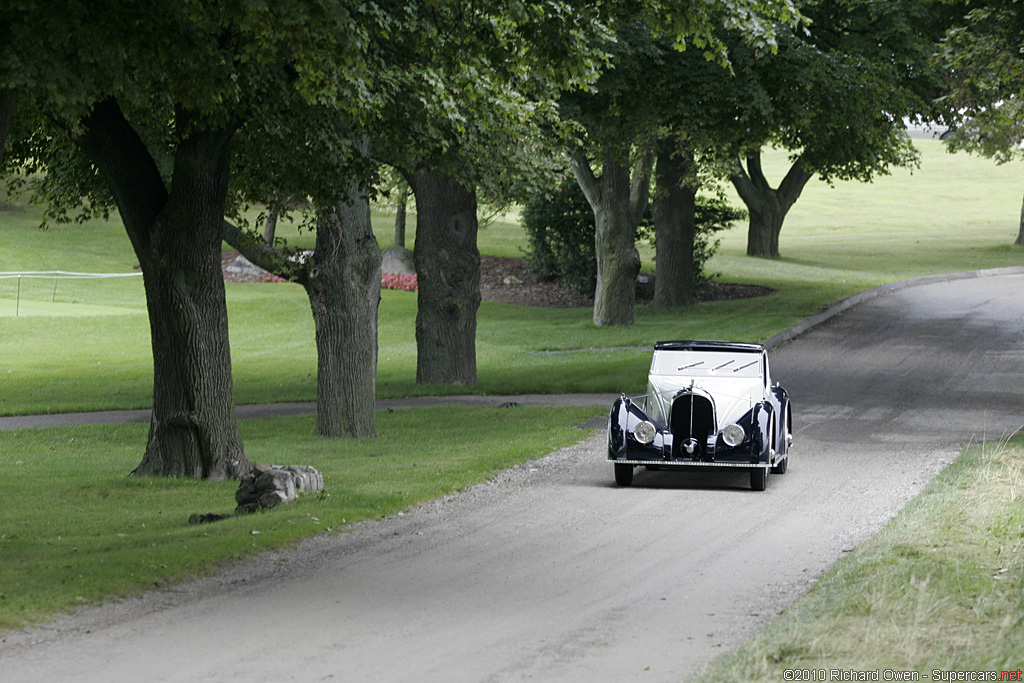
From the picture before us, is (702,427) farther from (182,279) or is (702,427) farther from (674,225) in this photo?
(674,225)

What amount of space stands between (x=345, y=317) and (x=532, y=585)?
32.0 feet

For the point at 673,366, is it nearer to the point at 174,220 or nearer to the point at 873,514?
the point at 873,514

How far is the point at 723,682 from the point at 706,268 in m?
41.9

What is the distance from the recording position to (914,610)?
7.25 m

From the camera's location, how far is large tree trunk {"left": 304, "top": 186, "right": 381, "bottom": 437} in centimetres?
1733

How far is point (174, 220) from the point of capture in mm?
13648

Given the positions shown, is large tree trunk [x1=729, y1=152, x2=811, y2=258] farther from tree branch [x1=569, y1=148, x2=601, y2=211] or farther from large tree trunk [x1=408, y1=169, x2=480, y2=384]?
large tree trunk [x1=408, y1=169, x2=480, y2=384]

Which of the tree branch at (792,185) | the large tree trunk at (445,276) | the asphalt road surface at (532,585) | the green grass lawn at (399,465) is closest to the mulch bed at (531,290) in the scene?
the green grass lawn at (399,465)

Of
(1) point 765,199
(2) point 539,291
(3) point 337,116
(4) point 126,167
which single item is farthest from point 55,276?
(3) point 337,116

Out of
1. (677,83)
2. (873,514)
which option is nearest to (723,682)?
(873,514)

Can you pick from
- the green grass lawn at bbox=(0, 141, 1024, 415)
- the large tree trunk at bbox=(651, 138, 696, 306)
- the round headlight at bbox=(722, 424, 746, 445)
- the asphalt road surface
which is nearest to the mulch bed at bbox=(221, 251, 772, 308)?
the green grass lawn at bbox=(0, 141, 1024, 415)

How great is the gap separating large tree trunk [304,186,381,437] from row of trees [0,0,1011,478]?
35mm

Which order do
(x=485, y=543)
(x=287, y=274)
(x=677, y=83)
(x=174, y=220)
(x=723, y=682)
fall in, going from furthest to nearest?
1. (x=677, y=83)
2. (x=287, y=274)
3. (x=174, y=220)
4. (x=485, y=543)
5. (x=723, y=682)

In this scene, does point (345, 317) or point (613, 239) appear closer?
point (345, 317)
